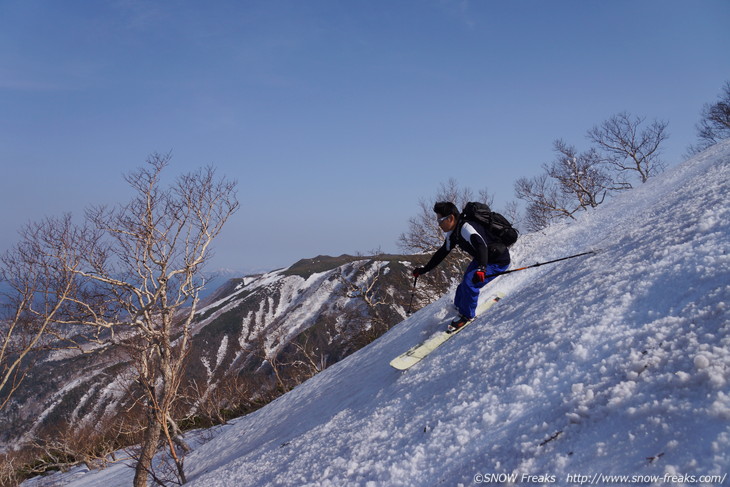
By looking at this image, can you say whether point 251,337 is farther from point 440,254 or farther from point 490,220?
point 490,220

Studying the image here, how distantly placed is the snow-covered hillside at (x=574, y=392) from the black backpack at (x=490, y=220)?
1.02 meters

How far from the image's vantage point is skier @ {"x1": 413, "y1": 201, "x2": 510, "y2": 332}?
21.2ft

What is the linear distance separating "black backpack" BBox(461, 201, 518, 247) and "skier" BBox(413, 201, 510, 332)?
0.26ft

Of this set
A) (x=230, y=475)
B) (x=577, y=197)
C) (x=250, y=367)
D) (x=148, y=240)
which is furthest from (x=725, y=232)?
(x=250, y=367)

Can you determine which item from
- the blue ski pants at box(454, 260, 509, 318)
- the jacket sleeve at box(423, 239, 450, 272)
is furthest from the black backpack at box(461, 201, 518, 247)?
the jacket sleeve at box(423, 239, 450, 272)

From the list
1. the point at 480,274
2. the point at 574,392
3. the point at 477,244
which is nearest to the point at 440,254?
the point at 477,244

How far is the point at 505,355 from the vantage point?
4312 mm

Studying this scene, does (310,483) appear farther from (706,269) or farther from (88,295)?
(88,295)

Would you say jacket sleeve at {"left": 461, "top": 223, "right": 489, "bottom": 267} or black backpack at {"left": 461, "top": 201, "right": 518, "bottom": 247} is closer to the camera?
jacket sleeve at {"left": 461, "top": 223, "right": 489, "bottom": 267}

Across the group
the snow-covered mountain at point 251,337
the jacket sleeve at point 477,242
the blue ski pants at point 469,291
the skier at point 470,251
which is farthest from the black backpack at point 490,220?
the snow-covered mountain at point 251,337

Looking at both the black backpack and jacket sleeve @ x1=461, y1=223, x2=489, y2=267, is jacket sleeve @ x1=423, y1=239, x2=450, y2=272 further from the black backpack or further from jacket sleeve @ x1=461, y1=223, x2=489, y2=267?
the black backpack

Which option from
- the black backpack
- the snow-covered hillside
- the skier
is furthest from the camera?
the black backpack

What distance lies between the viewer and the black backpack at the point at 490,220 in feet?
22.1

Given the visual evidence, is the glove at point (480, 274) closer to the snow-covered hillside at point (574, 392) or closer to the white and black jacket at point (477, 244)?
the white and black jacket at point (477, 244)
